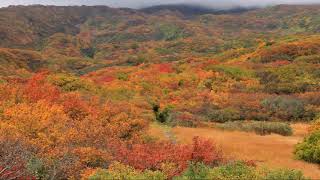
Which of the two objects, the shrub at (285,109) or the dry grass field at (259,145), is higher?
the dry grass field at (259,145)

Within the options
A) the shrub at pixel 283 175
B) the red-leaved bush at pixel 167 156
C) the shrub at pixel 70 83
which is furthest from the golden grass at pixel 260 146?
the shrub at pixel 70 83

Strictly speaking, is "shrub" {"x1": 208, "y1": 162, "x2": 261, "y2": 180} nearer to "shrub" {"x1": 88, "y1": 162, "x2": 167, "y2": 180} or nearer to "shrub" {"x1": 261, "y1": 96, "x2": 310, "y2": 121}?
"shrub" {"x1": 88, "y1": 162, "x2": 167, "y2": 180}

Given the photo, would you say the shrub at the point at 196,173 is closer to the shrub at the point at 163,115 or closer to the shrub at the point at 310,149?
the shrub at the point at 310,149

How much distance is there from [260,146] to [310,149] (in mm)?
4376

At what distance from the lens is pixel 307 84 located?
5847 centimetres

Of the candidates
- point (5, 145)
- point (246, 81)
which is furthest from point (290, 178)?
point (246, 81)

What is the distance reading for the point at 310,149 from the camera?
961 inches

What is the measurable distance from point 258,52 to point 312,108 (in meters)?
48.9

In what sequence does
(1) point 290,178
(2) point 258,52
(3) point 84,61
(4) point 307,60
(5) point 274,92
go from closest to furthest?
(1) point 290,178, (5) point 274,92, (4) point 307,60, (2) point 258,52, (3) point 84,61

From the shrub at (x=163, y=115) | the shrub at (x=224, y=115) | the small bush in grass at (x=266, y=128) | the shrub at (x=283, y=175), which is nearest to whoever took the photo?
the shrub at (x=283, y=175)

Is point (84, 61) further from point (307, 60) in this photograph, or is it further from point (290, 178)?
point (290, 178)

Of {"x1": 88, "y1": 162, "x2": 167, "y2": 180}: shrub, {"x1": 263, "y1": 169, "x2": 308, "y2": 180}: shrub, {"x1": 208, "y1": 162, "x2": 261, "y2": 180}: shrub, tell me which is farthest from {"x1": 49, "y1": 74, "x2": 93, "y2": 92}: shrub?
{"x1": 263, "y1": 169, "x2": 308, "y2": 180}: shrub

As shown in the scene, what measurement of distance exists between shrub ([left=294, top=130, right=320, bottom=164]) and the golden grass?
49cm

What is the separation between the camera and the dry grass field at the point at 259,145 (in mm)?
23266
